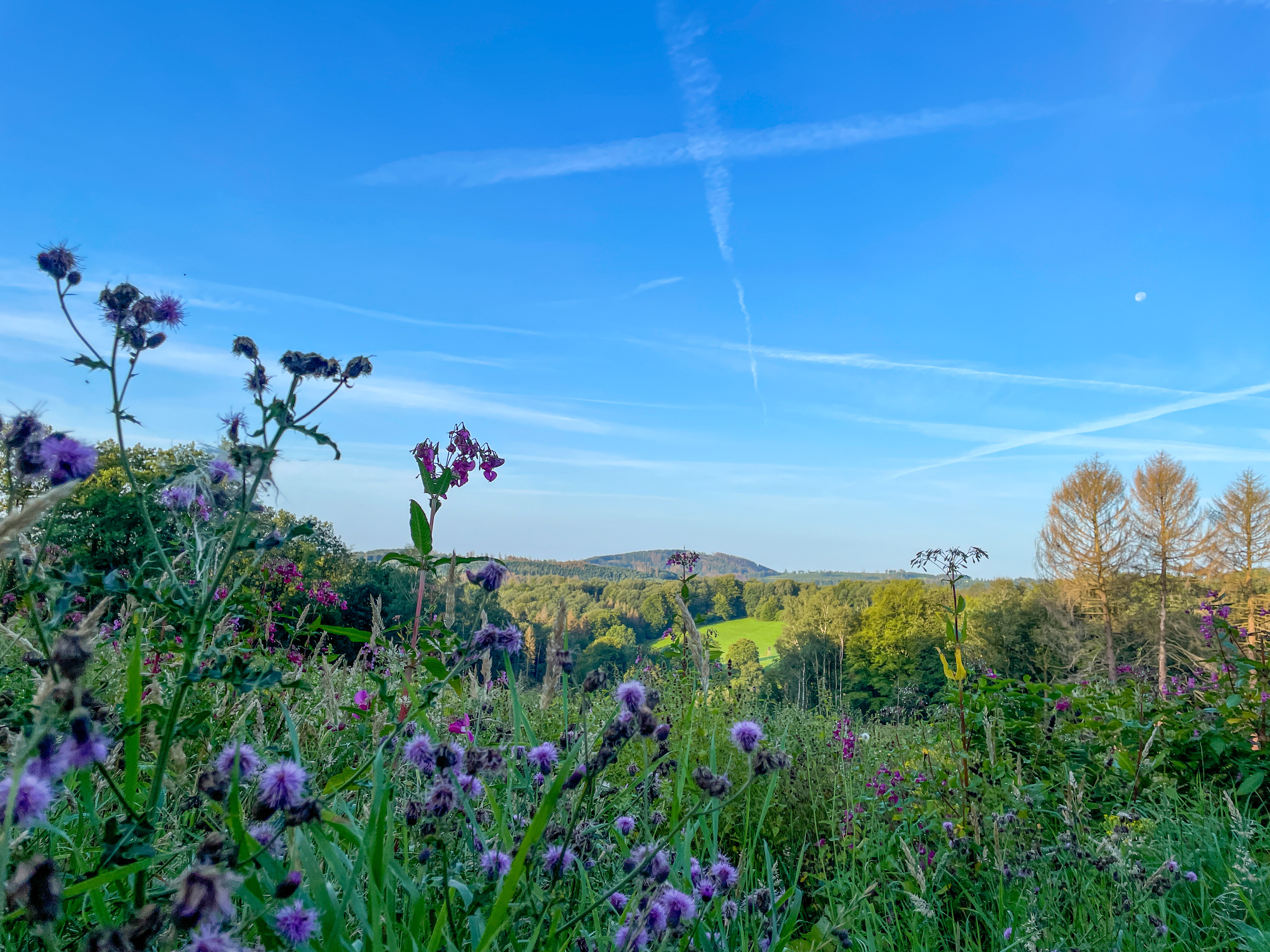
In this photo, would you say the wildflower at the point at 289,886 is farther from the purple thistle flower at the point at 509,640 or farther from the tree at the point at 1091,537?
the tree at the point at 1091,537

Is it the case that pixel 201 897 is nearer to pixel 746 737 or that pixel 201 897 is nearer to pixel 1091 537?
pixel 746 737

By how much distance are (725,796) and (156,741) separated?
116cm

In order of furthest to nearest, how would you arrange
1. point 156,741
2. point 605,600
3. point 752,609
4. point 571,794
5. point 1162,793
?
point 752,609 → point 605,600 → point 1162,793 → point 571,794 → point 156,741

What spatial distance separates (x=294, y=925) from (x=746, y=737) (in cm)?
84

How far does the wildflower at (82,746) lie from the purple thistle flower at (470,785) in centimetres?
67

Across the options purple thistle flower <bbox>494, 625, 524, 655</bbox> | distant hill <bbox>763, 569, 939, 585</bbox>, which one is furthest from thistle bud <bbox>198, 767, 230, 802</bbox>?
distant hill <bbox>763, 569, 939, 585</bbox>

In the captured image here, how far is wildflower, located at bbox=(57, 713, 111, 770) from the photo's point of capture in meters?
0.81

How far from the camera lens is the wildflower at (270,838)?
1116 mm

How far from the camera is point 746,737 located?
1.38 metres

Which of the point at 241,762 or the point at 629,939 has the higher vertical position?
the point at 241,762

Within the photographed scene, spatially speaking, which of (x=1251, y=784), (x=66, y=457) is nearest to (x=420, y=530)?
(x=66, y=457)

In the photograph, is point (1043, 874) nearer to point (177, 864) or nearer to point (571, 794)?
point (571, 794)

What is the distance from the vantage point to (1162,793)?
3750mm

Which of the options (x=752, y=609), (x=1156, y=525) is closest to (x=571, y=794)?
(x=1156, y=525)
